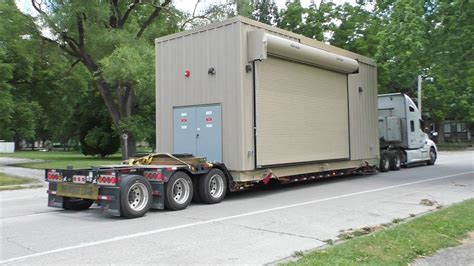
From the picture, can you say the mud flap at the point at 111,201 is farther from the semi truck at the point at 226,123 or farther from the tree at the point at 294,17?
the tree at the point at 294,17

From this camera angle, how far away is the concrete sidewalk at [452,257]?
19.6 feet

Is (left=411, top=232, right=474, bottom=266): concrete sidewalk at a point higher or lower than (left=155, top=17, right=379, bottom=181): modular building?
lower

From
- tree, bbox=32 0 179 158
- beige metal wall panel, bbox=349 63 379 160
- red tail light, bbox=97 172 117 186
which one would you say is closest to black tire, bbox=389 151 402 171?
beige metal wall panel, bbox=349 63 379 160

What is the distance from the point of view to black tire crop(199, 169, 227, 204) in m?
11.1

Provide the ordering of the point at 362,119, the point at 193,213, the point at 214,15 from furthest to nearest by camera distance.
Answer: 1. the point at 214,15
2. the point at 362,119
3. the point at 193,213

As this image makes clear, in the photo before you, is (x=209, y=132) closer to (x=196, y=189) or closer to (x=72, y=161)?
(x=196, y=189)

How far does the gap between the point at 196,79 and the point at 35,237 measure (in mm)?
6420

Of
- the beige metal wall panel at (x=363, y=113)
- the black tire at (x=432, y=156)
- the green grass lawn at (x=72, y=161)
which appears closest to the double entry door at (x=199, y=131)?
the beige metal wall panel at (x=363, y=113)

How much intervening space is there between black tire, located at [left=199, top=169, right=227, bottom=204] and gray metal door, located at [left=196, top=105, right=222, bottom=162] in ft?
2.66

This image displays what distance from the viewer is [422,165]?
23906 mm

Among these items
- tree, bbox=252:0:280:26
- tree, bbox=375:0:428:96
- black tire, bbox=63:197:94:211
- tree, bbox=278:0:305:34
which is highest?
tree, bbox=252:0:280:26

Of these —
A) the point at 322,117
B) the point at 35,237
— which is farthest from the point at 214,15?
the point at 35,237

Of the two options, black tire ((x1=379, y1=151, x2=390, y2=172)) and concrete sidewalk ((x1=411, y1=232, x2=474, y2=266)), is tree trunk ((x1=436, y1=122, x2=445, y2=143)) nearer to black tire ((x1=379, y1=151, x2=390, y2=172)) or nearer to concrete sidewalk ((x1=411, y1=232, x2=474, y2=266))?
black tire ((x1=379, y1=151, x2=390, y2=172))

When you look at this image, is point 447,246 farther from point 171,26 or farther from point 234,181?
point 171,26
